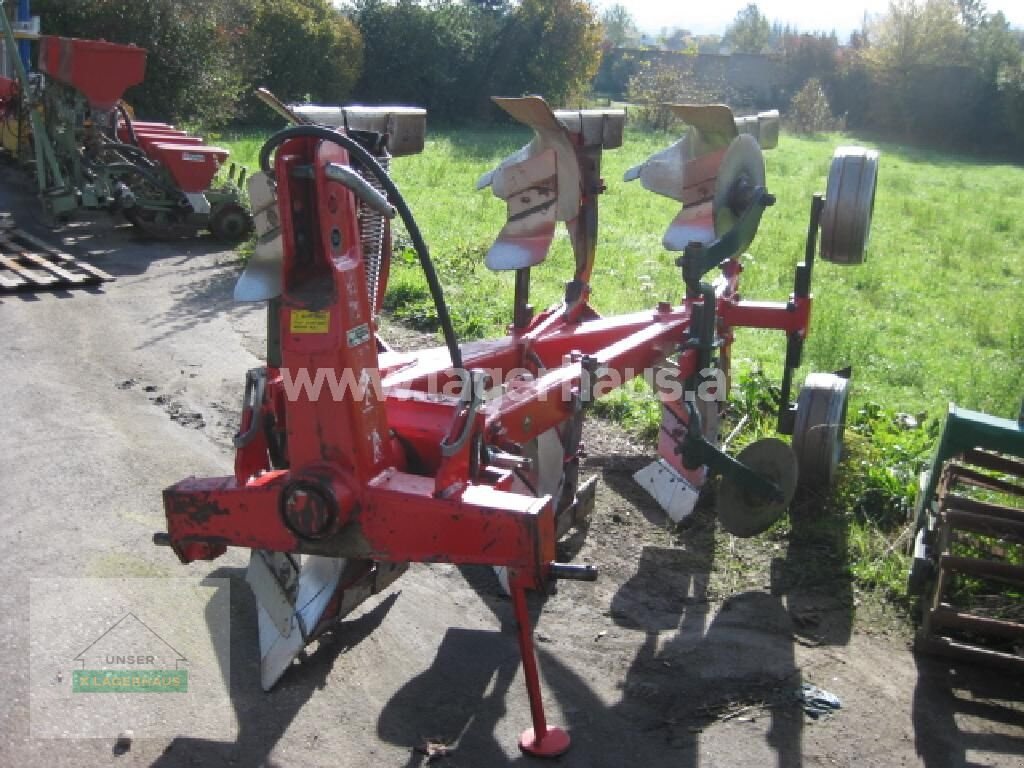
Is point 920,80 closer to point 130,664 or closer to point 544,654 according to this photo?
point 544,654

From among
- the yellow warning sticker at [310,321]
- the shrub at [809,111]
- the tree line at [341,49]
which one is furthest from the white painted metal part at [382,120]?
the shrub at [809,111]

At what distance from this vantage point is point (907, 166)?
71.3 feet

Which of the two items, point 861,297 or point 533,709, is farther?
point 861,297

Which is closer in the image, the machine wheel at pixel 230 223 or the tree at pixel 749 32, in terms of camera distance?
the machine wheel at pixel 230 223

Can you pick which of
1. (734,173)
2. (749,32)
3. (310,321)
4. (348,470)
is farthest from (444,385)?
(749,32)

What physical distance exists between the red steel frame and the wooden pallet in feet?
16.3

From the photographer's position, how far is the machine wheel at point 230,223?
9.35 meters

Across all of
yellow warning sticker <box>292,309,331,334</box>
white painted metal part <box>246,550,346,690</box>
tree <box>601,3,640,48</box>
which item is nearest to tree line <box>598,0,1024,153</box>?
white painted metal part <box>246,550,346,690</box>

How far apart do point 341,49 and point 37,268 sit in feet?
50.4

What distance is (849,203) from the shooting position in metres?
4.26

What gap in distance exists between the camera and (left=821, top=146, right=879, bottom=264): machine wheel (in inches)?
166

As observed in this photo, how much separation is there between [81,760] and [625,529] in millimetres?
2356

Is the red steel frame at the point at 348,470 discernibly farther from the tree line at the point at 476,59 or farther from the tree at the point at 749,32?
the tree at the point at 749,32

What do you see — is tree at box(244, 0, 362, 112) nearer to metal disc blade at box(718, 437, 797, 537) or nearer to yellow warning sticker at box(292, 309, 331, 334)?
metal disc blade at box(718, 437, 797, 537)
